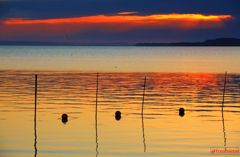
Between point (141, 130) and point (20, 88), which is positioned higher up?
point (20, 88)

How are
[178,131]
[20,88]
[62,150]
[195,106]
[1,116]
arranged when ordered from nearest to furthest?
[62,150], [178,131], [1,116], [195,106], [20,88]

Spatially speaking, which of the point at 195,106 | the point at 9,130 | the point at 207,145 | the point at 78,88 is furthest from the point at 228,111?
the point at 78,88

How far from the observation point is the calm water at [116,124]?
76.6ft

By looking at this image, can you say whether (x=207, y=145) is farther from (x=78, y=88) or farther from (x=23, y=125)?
(x=78, y=88)

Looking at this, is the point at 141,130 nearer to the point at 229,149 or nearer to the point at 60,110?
the point at 229,149

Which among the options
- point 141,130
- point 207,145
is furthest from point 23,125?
point 207,145

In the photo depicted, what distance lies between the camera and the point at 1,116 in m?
31.9

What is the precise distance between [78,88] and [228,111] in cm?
1826

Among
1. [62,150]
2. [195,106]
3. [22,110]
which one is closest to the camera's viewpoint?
[62,150]

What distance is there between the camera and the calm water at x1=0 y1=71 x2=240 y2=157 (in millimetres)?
23344

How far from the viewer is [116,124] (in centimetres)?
2964

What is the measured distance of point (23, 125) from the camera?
95.3ft

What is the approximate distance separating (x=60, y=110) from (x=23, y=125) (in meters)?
5.92

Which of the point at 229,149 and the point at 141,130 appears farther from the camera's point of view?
the point at 141,130
